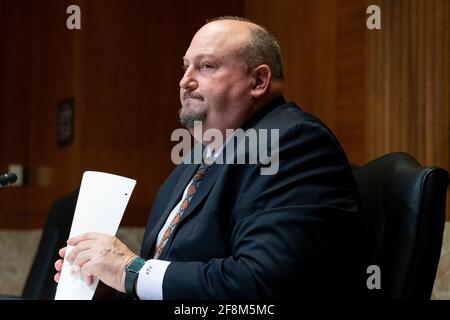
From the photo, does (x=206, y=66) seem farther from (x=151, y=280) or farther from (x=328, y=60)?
(x=328, y=60)

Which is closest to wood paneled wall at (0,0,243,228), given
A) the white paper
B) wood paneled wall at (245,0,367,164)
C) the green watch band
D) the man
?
wood paneled wall at (245,0,367,164)

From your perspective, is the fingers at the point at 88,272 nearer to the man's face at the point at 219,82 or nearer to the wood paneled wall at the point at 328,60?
the man's face at the point at 219,82

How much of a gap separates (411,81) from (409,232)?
3.98 feet

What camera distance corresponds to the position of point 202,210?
1903 millimetres

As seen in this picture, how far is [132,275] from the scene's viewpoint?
5.93 feet

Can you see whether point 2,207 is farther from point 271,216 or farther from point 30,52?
point 271,216

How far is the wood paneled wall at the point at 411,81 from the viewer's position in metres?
2.74

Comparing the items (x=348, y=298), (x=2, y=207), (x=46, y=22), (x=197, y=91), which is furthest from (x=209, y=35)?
(x=2, y=207)

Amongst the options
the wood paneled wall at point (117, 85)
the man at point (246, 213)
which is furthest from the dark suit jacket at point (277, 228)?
the wood paneled wall at point (117, 85)

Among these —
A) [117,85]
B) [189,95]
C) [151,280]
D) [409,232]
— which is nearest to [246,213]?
[151,280]

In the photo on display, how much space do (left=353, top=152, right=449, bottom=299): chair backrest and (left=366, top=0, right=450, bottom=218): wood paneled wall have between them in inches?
34.9

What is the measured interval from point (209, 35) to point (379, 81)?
3.43ft

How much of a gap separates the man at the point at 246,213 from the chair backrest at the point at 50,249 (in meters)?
1.00

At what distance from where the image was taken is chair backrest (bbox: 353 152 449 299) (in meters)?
1.72
